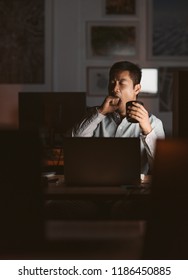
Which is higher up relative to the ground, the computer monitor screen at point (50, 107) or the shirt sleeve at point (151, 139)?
the computer monitor screen at point (50, 107)

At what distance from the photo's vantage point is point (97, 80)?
5.88 meters

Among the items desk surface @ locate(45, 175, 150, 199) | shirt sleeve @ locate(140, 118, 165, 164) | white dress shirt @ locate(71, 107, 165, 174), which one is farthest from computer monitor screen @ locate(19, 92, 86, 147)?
desk surface @ locate(45, 175, 150, 199)

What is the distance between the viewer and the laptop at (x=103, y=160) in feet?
7.78

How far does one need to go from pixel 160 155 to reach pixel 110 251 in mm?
279

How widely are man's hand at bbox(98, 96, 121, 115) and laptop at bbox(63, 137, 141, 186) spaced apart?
0.87 metres

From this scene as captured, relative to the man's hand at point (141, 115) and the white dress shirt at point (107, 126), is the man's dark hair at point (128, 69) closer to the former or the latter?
the white dress shirt at point (107, 126)

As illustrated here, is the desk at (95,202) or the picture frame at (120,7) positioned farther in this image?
the picture frame at (120,7)

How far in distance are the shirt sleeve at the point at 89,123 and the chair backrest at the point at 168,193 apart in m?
2.23

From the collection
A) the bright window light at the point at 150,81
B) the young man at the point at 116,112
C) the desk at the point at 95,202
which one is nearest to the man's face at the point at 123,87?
the young man at the point at 116,112

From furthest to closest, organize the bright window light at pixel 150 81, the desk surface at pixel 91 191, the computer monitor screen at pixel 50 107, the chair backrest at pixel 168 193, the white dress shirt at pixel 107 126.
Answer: the bright window light at pixel 150 81 < the computer monitor screen at pixel 50 107 < the white dress shirt at pixel 107 126 < the desk surface at pixel 91 191 < the chair backrest at pixel 168 193

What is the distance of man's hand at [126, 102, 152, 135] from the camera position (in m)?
2.96

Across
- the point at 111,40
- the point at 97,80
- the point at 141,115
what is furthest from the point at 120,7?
the point at 141,115

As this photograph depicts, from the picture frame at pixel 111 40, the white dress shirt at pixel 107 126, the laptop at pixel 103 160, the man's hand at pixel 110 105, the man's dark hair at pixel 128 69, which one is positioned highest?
the picture frame at pixel 111 40

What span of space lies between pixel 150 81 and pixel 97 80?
0.53 meters
